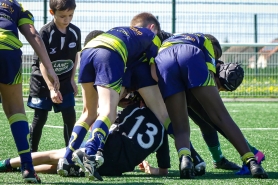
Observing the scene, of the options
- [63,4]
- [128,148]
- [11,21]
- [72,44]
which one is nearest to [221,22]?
[72,44]

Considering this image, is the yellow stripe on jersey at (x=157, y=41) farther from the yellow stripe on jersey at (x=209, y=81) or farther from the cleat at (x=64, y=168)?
the cleat at (x=64, y=168)

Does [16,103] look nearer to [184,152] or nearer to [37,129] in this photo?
[184,152]

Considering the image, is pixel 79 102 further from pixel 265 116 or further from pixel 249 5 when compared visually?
pixel 249 5

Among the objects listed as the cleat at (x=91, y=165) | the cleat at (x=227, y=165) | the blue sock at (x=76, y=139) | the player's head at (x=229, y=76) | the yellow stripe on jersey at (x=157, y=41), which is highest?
the yellow stripe on jersey at (x=157, y=41)

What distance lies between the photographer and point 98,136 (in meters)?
5.01

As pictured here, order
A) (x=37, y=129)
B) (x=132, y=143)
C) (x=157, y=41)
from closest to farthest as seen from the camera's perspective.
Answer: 1. (x=132, y=143)
2. (x=157, y=41)
3. (x=37, y=129)

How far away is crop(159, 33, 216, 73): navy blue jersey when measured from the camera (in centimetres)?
559

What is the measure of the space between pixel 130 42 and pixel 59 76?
1.44 meters

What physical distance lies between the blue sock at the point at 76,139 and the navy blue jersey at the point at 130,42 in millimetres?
713

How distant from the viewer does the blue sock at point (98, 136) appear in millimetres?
4938

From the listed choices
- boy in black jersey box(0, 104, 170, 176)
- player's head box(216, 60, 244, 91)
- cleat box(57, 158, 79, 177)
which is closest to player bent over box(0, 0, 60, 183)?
cleat box(57, 158, 79, 177)

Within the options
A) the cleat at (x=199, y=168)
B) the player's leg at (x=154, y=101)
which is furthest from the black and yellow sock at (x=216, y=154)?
the player's leg at (x=154, y=101)

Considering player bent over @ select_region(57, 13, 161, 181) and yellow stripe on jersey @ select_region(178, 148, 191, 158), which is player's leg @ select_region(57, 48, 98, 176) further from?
yellow stripe on jersey @ select_region(178, 148, 191, 158)

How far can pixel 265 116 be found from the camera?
442 inches
